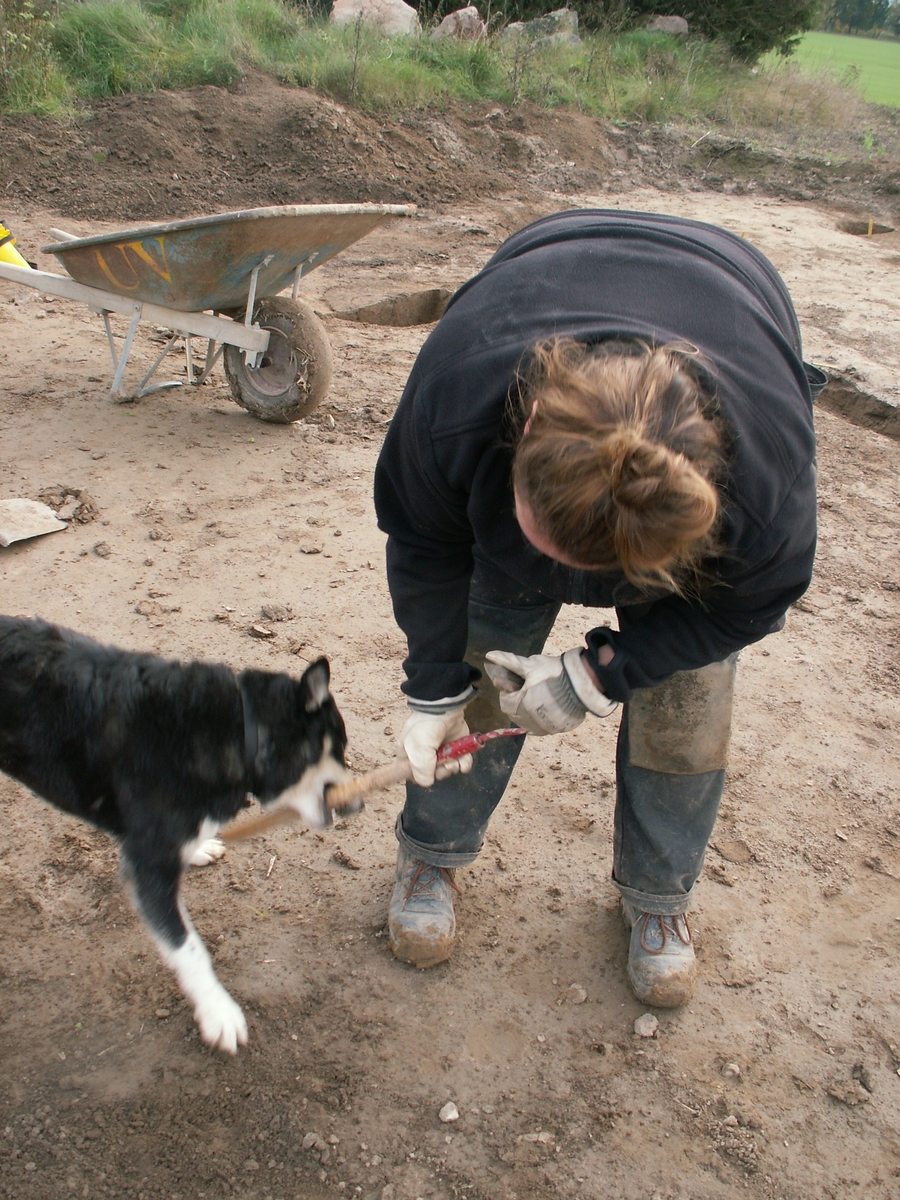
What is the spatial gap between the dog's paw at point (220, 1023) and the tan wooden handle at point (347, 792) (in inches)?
15.4

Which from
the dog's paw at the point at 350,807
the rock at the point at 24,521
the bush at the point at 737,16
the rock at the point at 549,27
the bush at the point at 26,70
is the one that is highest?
the bush at the point at 737,16

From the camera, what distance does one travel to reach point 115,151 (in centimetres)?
883

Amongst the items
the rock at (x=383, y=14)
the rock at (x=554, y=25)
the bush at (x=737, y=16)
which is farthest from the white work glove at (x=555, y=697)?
the bush at (x=737, y=16)

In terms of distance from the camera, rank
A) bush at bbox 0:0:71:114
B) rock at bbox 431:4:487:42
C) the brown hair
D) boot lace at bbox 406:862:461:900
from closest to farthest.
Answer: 1. the brown hair
2. boot lace at bbox 406:862:461:900
3. bush at bbox 0:0:71:114
4. rock at bbox 431:4:487:42

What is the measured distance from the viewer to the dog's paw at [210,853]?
2449 mm

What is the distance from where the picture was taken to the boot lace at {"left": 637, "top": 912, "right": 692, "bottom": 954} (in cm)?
219

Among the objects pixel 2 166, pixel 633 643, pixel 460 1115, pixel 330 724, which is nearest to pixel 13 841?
pixel 330 724

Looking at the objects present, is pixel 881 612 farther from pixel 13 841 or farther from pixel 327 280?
pixel 327 280

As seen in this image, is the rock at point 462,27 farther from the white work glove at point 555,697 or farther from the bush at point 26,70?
the white work glove at point 555,697

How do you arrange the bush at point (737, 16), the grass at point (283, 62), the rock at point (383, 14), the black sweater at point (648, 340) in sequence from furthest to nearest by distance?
the bush at point (737, 16), the rock at point (383, 14), the grass at point (283, 62), the black sweater at point (648, 340)

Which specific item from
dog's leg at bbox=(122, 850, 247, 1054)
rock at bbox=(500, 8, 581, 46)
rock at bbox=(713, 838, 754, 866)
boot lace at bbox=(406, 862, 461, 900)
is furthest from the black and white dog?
rock at bbox=(500, 8, 581, 46)

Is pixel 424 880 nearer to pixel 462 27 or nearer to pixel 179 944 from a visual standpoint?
pixel 179 944

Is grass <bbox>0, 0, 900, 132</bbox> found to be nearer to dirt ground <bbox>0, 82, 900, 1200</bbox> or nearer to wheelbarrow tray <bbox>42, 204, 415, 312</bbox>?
wheelbarrow tray <bbox>42, 204, 415, 312</bbox>

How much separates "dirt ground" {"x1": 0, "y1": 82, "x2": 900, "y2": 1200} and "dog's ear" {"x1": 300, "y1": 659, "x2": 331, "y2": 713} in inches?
26.3
